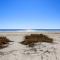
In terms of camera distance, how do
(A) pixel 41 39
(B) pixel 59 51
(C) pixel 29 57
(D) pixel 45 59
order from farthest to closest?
1. (A) pixel 41 39
2. (B) pixel 59 51
3. (C) pixel 29 57
4. (D) pixel 45 59

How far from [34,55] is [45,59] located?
67 cm

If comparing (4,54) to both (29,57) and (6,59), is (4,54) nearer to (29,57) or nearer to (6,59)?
(6,59)

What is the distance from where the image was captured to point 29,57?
532 centimetres

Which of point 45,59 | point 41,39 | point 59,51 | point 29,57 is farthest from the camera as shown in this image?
point 41,39

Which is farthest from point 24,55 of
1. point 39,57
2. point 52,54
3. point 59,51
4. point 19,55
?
point 59,51

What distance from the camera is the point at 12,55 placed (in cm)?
546

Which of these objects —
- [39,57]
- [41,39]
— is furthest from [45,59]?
[41,39]

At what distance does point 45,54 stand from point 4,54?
1922 mm

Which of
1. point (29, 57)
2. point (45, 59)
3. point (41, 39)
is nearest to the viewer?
point (45, 59)

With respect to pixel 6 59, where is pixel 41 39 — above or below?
above

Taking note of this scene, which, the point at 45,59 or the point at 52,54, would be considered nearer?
the point at 45,59

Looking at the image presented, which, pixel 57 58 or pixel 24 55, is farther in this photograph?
pixel 24 55

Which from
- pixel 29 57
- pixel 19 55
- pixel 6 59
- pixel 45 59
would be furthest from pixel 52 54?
pixel 6 59

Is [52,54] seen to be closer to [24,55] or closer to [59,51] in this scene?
[59,51]
